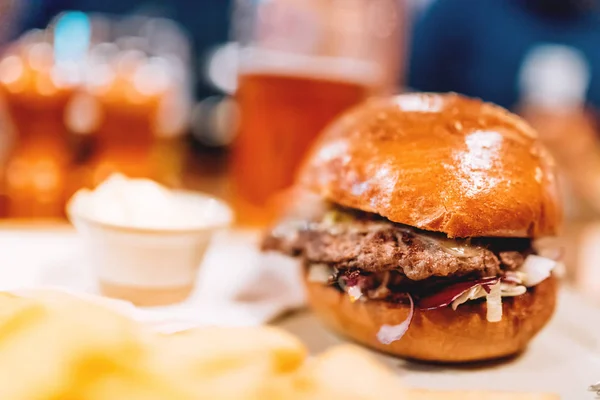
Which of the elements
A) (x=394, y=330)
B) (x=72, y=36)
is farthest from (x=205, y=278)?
(x=72, y=36)

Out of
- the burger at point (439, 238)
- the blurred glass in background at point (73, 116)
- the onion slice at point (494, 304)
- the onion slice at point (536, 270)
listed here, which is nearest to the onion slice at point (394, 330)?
the burger at point (439, 238)

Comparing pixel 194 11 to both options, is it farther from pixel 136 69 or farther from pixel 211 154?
pixel 136 69

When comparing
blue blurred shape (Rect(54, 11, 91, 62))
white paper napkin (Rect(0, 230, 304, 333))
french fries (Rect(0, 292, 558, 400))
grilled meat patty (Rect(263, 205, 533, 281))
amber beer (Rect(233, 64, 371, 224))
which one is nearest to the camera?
french fries (Rect(0, 292, 558, 400))

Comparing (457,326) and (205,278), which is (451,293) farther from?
(205,278)

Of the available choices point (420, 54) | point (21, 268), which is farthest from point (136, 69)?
point (420, 54)

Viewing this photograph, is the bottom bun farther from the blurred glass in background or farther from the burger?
the blurred glass in background

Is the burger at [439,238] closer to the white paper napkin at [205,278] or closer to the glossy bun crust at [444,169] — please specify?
the glossy bun crust at [444,169]

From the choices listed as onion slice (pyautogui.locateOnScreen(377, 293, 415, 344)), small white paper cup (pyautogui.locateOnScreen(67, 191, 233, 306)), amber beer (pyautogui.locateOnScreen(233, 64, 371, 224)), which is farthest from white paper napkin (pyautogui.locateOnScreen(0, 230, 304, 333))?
amber beer (pyautogui.locateOnScreen(233, 64, 371, 224))
